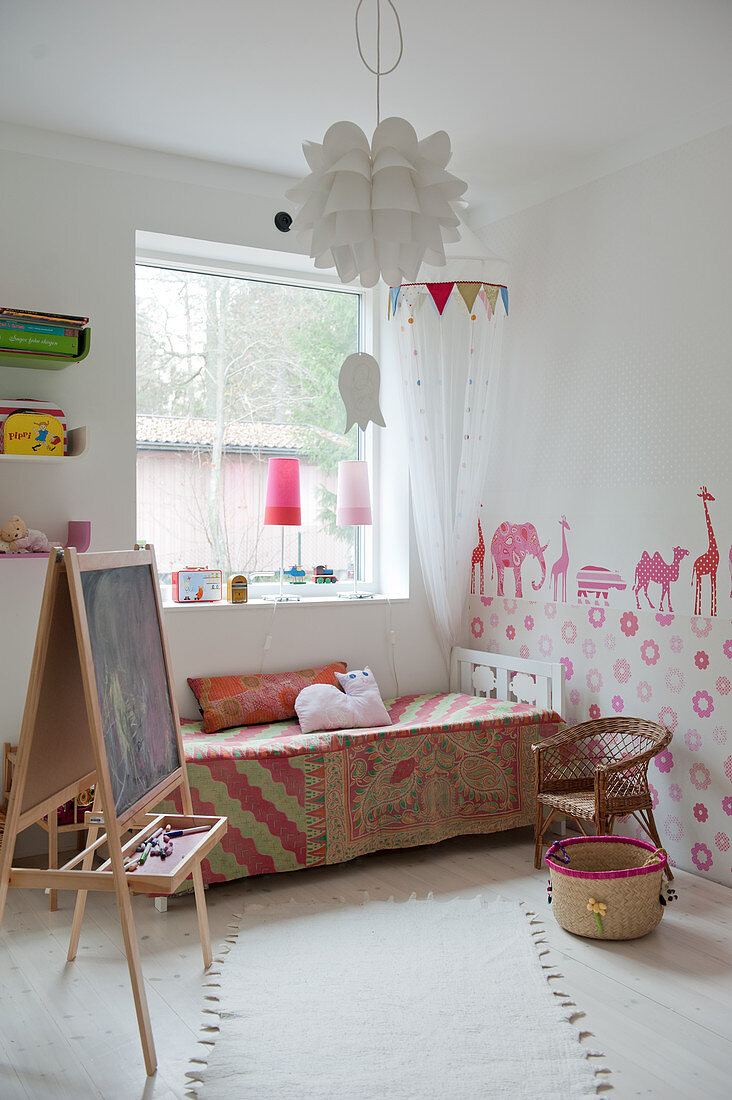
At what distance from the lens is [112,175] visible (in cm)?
382

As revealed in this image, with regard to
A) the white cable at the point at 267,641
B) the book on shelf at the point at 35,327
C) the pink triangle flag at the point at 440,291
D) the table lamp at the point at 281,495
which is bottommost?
the white cable at the point at 267,641

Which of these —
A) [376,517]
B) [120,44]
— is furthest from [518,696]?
[120,44]

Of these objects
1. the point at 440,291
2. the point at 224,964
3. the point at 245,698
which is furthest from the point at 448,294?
the point at 224,964

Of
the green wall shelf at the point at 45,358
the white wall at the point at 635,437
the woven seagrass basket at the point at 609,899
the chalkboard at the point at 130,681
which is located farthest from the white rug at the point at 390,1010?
the green wall shelf at the point at 45,358

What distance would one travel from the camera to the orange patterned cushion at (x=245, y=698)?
3.88 metres

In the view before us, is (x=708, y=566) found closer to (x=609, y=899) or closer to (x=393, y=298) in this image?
(x=609, y=899)

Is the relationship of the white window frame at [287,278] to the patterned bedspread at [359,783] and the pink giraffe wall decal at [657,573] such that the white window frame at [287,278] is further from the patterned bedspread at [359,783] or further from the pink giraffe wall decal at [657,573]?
the pink giraffe wall decal at [657,573]

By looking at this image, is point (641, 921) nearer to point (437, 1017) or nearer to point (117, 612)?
point (437, 1017)

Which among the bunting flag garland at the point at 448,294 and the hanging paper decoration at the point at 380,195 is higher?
the bunting flag garland at the point at 448,294

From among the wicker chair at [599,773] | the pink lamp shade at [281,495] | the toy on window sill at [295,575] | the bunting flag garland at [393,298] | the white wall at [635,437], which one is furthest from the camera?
the toy on window sill at [295,575]

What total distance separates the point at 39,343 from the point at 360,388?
1.26 meters

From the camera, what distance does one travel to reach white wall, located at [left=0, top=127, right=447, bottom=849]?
361cm

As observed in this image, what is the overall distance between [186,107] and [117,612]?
6.87 feet

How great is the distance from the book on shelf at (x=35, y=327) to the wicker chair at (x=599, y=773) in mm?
2419
